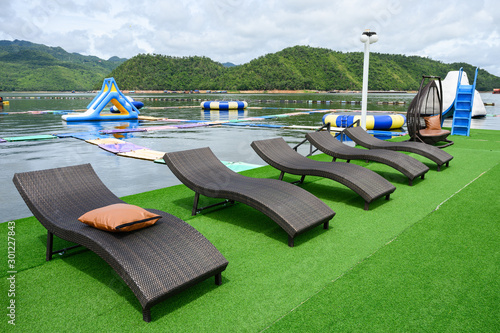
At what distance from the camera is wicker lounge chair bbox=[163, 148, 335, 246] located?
344 cm

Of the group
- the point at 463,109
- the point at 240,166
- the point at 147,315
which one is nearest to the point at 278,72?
the point at 463,109

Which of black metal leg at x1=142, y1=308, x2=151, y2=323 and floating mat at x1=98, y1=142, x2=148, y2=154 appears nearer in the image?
black metal leg at x1=142, y1=308, x2=151, y2=323

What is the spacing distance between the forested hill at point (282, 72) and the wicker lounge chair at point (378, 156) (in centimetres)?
9025

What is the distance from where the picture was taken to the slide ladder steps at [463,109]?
37.9 ft

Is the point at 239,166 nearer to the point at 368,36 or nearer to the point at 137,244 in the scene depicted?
the point at 137,244

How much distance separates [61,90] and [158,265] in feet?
442

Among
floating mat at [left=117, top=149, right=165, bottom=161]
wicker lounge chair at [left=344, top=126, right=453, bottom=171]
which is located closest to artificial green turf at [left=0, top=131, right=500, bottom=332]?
wicker lounge chair at [left=344, top=126, right=453, bottom=171]

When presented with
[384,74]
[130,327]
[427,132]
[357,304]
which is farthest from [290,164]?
[384,74]

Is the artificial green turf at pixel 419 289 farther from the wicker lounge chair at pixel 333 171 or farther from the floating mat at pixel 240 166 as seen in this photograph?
the floating mat at pixel 240 166

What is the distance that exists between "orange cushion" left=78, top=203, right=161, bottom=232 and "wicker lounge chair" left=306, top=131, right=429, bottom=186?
4.05 meters

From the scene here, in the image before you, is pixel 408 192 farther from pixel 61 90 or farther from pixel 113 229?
pixel 61 90

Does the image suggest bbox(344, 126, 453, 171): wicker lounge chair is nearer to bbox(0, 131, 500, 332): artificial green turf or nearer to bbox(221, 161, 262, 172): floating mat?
bbox(0, 131, 500, 332): artificial green turf

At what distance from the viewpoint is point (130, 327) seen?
2268 mm

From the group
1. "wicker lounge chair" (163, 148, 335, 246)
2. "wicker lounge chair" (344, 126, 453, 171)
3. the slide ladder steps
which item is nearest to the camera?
"wicker lounge chair" (163, 148, 335, 246)
